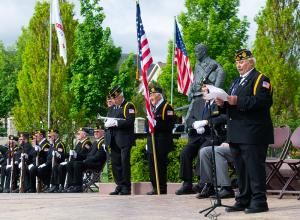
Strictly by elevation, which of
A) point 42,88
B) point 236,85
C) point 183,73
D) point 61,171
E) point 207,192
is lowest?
point 61,171

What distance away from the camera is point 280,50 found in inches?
895

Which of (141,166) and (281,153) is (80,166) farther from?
(281,153)

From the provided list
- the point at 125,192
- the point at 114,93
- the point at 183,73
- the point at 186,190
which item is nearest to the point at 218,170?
the point at 186,190

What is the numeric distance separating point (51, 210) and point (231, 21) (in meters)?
24.8

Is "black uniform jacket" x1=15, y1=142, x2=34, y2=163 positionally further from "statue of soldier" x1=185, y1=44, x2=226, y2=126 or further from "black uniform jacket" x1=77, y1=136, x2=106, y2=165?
"statue of soldier" x1=185, y1=44, x2=226, y2=126

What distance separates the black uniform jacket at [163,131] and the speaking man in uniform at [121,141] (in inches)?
19.4

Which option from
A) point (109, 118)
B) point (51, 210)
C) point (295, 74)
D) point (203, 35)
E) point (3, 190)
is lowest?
point (3, 190)

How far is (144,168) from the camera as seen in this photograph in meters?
9.02

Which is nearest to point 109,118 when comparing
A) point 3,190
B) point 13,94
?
point 3,190

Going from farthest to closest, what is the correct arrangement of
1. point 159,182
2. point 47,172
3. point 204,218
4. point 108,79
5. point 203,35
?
point 203,35 → point 108,79 → point 47,172 → point 159,182 → point 204,218

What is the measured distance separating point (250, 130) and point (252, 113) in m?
0.22

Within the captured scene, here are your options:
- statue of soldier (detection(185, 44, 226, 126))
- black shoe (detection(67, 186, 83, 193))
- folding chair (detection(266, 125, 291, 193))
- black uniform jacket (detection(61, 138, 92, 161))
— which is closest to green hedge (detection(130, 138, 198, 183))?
statue of soldier (detection(185, 44, 226, 126))

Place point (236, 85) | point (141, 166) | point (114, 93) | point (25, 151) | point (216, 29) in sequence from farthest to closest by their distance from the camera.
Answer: point (216, 29) → point (25, 151) → point (141, 166) → point (114, 93) → point (236, 85)

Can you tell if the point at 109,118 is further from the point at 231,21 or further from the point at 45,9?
the point at 231,21
